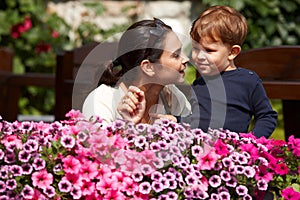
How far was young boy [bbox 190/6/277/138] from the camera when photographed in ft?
9.73

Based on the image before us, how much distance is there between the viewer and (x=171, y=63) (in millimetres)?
2758

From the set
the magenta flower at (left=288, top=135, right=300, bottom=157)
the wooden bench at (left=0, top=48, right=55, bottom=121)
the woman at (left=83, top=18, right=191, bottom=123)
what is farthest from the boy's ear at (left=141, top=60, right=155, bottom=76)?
the wooden bench at (left=0, top=48, right=55, bottom=121)

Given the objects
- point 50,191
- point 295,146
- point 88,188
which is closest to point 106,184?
point 88,188

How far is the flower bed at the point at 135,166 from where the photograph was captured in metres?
2.08

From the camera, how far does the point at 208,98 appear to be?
307cm

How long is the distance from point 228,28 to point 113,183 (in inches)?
43.7

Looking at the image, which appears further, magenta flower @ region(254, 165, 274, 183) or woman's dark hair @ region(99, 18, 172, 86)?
woman's dark hair @ region(99, 18, 172, 86)

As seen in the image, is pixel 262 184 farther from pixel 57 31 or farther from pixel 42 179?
pixel 57 31

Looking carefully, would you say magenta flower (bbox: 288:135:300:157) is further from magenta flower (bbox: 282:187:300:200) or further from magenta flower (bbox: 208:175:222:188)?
magenta flower (bbox: 208:175:222:188)

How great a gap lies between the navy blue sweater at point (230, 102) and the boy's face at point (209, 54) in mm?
78

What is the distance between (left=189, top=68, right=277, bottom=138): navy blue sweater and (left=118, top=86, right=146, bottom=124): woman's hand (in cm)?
38

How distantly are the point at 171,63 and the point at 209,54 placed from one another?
0.93ft

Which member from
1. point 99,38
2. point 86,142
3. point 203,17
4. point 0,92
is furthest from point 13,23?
point 86,142

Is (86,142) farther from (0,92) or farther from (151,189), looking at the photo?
(0,92)
